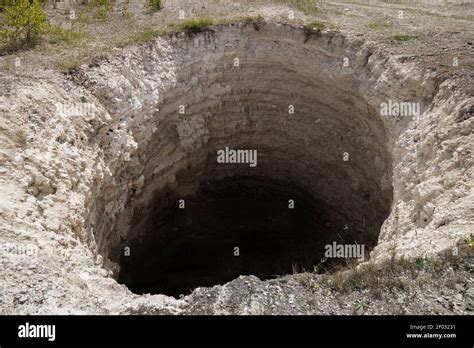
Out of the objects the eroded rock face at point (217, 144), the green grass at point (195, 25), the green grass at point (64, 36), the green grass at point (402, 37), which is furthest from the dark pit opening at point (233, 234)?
the green grass at point (402, 37)

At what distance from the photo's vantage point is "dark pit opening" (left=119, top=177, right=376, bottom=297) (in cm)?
1393

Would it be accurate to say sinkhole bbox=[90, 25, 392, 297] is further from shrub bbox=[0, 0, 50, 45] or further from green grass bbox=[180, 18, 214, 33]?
shrub bbox=[0, 0, 50, 45]

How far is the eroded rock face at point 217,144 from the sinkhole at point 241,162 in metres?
0.04

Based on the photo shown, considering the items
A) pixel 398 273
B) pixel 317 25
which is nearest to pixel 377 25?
pixel 317 25

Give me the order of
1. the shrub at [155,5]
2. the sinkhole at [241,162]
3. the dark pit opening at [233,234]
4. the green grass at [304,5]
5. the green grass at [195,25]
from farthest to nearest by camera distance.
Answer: the green grass at [304,5] → the shrub at [155,5] → the dark pit opening at [233,234] → the green grass at [195,25] → the sinkhole at [241,162]

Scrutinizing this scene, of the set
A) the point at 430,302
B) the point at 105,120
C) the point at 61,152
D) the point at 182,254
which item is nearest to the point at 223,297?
the point at 430,302

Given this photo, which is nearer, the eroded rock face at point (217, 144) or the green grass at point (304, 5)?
the eroded rock face at point (217, 144)

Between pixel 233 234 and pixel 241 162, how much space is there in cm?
248

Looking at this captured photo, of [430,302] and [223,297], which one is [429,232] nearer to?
[430,302]

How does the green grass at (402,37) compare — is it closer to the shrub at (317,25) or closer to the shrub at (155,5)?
the shrub at (317,25)

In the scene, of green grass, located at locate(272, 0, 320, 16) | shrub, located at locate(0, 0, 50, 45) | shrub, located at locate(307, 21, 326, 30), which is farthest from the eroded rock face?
shrub, located at locate(0, 0, 50, 45)

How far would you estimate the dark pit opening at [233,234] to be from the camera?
45.7 ft

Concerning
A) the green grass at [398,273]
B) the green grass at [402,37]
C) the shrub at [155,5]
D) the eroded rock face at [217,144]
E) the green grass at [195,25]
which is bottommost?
the green grass at [398,273]

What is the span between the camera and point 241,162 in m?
15.0
